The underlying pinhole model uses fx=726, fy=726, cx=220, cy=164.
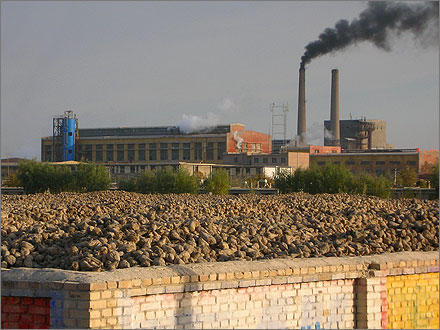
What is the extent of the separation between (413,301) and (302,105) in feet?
232

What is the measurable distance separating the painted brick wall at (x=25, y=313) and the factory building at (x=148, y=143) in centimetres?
7413

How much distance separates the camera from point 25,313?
796cm

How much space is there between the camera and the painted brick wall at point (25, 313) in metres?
7.81

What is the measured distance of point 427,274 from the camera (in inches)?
423

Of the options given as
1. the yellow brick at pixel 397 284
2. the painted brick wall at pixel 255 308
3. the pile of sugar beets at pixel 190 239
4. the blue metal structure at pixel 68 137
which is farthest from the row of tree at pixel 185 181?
the painted brick wall at pixel 255 308

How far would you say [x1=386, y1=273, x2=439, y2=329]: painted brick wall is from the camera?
10.2 meters

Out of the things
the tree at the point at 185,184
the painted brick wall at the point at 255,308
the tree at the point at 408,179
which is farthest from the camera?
the tree at the point at 408,179

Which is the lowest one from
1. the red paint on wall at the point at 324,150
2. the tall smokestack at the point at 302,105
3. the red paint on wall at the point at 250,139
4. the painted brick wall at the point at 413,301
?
the painted brick wall at the point at 413,301

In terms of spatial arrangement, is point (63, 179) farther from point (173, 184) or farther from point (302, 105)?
point (302, 105)

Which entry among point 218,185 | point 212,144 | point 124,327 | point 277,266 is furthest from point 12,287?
point 212,144

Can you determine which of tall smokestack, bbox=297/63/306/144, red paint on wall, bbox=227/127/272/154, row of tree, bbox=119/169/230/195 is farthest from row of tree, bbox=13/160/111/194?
tall smokestack, bbox=297/63/306/144

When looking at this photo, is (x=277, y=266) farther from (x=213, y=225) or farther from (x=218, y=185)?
(x=218, y=185)

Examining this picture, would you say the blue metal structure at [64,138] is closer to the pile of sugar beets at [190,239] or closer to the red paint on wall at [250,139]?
the red paint on wall at [250,139]

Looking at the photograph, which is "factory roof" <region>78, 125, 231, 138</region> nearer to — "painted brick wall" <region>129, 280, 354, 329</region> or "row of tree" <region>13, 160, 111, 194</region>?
"row of tree" <region>13, 160, 111, 194</region>
